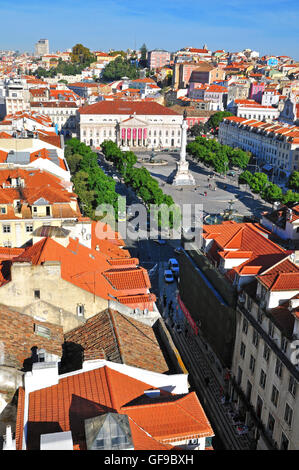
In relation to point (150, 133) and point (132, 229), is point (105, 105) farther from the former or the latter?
point (132, 229)

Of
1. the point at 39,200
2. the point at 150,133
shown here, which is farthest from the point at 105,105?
the point at 39,200

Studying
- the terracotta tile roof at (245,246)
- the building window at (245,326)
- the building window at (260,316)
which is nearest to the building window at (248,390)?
the building window at (245,326)

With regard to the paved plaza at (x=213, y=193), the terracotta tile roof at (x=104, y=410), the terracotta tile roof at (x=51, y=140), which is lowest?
the paved plaza at (x=213, y=193)

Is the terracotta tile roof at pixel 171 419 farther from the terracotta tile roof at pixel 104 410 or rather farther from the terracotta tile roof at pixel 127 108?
the terracotta tile roof at pixel 127 108

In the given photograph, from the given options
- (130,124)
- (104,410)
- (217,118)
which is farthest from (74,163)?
(217,118)

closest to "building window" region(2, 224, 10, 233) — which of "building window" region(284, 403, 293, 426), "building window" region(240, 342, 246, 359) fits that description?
"building window" region(240, 342, 246, 359)

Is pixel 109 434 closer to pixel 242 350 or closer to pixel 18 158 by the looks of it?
pixel 242 350

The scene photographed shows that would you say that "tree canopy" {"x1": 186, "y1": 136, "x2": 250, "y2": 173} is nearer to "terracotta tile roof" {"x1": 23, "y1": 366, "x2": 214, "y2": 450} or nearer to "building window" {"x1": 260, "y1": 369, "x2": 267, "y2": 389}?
"building window" {"x1": 260, "y1": 369, "x2": 267, "y2": 389}
